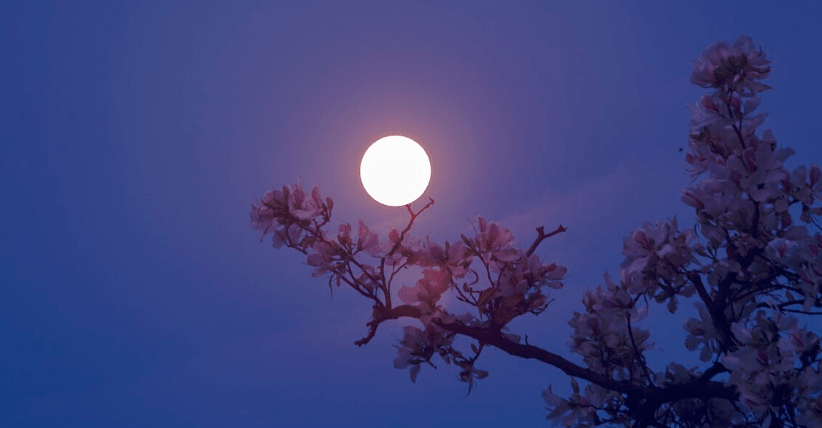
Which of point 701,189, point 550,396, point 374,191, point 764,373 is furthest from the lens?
point 550,396

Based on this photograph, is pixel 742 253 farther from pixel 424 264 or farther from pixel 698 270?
pixel 424 264

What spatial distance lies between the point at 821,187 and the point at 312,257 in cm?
294

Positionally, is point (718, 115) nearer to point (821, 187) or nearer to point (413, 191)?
point (821, 187)

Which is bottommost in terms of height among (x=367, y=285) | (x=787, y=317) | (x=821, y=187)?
(x=787, y=317)

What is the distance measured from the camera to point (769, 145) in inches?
119

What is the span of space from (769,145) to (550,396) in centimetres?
225

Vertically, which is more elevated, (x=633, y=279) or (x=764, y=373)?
(x=633, y=279)

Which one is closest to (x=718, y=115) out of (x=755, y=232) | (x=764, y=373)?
(x=755, y=232)

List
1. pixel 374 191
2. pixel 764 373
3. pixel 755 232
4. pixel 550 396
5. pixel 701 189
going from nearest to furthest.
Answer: pixel 764 373
pixel 755 232
pixel 701 189
pixel 374 191
pixel 550 396

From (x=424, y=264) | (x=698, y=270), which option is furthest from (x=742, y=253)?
(x=424, y=264)

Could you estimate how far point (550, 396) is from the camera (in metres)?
4.18

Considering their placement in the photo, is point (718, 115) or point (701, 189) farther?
point (701, 189)

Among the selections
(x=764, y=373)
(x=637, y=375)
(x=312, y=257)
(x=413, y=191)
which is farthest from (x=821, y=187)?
(x=312, y=257)

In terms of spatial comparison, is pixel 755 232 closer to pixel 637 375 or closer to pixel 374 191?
pixel 637 375
